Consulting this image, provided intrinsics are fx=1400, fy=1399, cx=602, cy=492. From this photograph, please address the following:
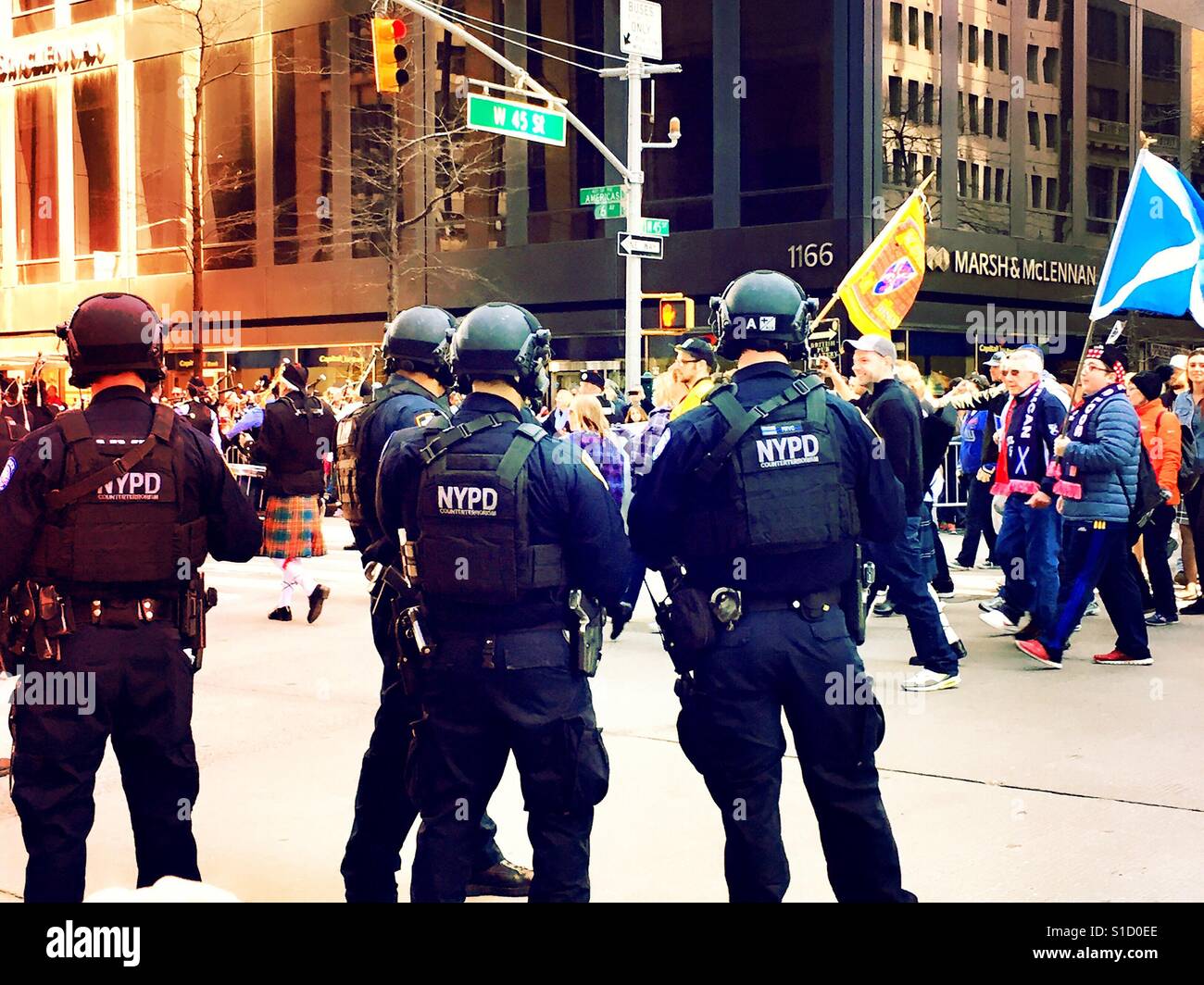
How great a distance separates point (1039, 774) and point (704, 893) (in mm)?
2298

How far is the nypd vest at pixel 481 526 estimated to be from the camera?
4.15 metres

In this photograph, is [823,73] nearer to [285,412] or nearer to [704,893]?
[285,412]

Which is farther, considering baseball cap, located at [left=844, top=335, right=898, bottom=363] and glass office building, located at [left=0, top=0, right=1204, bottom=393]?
glass office building, located at [left=0, top=0, right=1204, bottom=393]

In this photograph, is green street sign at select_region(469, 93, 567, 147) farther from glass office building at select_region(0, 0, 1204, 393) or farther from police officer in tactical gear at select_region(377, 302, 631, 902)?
police officer in tactical gear at select_region(377, 302, 631, 902)

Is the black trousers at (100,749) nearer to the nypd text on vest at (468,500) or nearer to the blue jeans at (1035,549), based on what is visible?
the nypd text on vest at (468,500)

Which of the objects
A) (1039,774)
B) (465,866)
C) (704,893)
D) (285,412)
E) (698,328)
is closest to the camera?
(465,866)

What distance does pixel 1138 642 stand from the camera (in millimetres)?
9148

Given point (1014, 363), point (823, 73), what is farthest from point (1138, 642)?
point (823, 73)

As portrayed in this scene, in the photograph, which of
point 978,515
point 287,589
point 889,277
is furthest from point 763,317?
point 889,277

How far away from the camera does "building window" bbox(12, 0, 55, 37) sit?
42719mm

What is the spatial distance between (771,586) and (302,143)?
33.4 metres

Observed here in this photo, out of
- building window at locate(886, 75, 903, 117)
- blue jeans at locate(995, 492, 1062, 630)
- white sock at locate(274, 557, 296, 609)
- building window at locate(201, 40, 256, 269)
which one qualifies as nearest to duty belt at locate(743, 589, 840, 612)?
blue jeans at locate(995, 492, 1062, 630)

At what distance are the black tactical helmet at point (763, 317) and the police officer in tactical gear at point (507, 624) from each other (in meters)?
0.72

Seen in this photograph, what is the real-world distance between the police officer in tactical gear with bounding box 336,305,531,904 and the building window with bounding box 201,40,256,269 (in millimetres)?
32730
